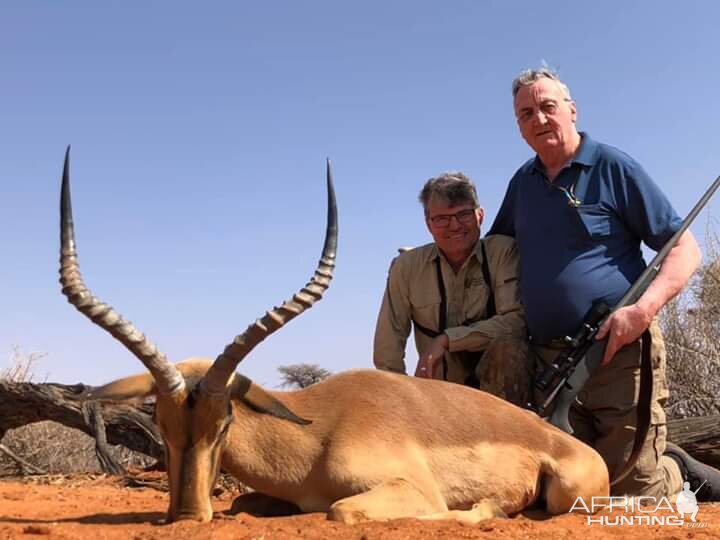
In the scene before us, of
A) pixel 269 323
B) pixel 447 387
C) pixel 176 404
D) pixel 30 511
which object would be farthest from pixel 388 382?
pixel 30 511

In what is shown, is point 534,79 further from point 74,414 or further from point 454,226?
point 74,414

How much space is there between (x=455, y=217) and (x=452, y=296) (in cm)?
70

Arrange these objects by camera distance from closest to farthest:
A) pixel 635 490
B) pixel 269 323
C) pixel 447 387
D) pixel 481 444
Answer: pixel 269 323
pixel 481 444
pixel 447 387
pixel 635 490

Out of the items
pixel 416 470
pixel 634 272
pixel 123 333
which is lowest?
pixel 416 470

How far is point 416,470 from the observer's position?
484 centimetres

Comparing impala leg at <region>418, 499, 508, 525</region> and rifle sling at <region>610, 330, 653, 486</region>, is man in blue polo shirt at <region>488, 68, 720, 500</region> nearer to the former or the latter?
rifle sling at <region>610, 330, 653, 486</region>

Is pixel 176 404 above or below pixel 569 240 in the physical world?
below

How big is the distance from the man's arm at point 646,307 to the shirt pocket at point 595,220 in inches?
20.3

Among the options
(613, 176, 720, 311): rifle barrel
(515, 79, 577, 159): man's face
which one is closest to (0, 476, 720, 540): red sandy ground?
(613, 176, 720, 311): rifle barrel

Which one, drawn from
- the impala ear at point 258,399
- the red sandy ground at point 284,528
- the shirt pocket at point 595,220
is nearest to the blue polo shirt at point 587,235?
the shirt pocket at point 595,220

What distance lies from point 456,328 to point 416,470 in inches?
79.6

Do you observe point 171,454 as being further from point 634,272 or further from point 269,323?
point 634,272

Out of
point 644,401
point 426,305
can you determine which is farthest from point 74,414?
point 644,401

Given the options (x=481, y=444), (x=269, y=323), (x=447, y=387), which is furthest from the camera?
(x=447, y=387)
